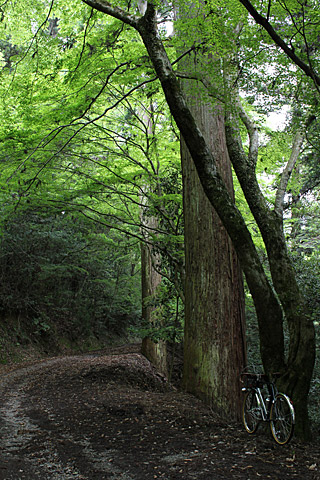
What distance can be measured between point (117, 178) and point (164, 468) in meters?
6.85

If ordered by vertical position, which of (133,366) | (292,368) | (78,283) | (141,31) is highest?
(141,31)

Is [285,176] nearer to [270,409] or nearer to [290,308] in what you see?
[290,308]

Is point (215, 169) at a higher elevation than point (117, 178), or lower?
lower

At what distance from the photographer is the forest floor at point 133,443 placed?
11.1 ft

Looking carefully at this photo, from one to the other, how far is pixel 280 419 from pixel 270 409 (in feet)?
0.75

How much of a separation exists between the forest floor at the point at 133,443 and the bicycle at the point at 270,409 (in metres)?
0.14

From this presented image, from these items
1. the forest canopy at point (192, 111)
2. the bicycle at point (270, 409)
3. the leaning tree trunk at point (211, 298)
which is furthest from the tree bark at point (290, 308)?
the leaning tree trunk at point (211, 298)

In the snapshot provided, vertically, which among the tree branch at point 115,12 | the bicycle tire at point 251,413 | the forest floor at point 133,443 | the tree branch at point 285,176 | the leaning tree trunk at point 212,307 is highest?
the tree branch at point 115,12

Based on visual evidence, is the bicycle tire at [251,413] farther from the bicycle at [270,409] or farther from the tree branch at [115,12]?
the tree branch at [115,12]

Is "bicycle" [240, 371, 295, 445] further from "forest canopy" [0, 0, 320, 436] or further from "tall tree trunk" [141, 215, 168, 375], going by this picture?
"tall tree trunk" [141, 215, 168, 375]

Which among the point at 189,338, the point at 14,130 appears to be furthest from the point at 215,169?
the point at 14,130

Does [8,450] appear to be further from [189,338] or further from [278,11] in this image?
[278,11]

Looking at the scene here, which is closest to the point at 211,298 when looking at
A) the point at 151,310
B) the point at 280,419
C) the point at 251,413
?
the point at 251,413

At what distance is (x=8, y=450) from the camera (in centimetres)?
423
